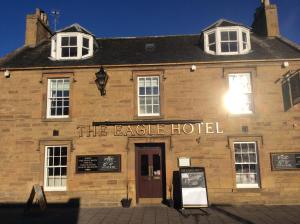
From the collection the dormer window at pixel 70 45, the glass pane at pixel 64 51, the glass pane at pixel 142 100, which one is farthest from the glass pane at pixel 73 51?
the glass pane at pixel 142 100

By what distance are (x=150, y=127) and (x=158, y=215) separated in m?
4.04

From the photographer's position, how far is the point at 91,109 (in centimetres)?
1434

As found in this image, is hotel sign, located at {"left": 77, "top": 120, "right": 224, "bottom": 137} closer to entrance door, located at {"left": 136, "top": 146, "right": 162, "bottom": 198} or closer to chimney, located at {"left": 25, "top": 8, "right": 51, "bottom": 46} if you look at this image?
entrance door, located at {"left": 136, "top": 146, "right": 162, "bottom": 198}

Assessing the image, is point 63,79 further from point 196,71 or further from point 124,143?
point 196,71

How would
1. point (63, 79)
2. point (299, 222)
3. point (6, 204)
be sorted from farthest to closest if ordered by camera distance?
point (63, 79)
point (6, 204)
point (299, 222)

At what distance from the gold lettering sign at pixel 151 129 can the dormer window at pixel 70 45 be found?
3989 millimetres

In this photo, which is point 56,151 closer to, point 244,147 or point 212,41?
point 244,147

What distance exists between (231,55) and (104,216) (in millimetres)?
9462

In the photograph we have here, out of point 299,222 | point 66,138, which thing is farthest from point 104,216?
point 299,222

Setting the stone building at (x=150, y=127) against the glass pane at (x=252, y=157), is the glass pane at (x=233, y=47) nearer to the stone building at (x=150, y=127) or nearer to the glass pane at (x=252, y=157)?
the stone building at (x=150, y=127)

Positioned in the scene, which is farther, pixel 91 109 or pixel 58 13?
pixel 58 13

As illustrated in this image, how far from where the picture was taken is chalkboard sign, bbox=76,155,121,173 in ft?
45.1

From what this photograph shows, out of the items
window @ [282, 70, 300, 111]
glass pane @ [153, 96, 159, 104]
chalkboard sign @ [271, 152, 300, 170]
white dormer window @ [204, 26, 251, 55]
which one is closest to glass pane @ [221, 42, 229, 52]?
white dormer window @ [204, 26, 251, 55]

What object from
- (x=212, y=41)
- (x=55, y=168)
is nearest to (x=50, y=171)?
(x=55, y=168)
